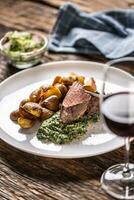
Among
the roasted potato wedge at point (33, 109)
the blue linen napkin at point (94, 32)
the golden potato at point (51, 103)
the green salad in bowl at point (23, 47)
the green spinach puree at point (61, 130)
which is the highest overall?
the blue linen napkin at point (94, 32)

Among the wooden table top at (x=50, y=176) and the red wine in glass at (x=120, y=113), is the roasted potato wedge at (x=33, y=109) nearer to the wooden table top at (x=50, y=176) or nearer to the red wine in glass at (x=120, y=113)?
the wooden table top at (x=50, y=176)

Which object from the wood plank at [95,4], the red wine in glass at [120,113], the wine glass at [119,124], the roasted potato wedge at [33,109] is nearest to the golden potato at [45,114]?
the roasted potato wedge at [33,109]

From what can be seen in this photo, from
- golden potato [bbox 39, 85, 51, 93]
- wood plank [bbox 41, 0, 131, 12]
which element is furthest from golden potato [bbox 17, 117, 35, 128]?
wood plank [bbox 41, 0, 131, 12]

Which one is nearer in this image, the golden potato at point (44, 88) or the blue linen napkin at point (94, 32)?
the golden potato at point (44, 88)

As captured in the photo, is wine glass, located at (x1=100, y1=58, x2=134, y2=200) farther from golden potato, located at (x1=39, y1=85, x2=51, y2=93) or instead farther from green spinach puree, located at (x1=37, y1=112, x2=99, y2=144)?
golden potato, located at (x1=39, y1=85, x2=51, y2=93)

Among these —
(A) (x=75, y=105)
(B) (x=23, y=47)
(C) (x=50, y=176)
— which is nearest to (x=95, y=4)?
(B) (x=23, y=47)
